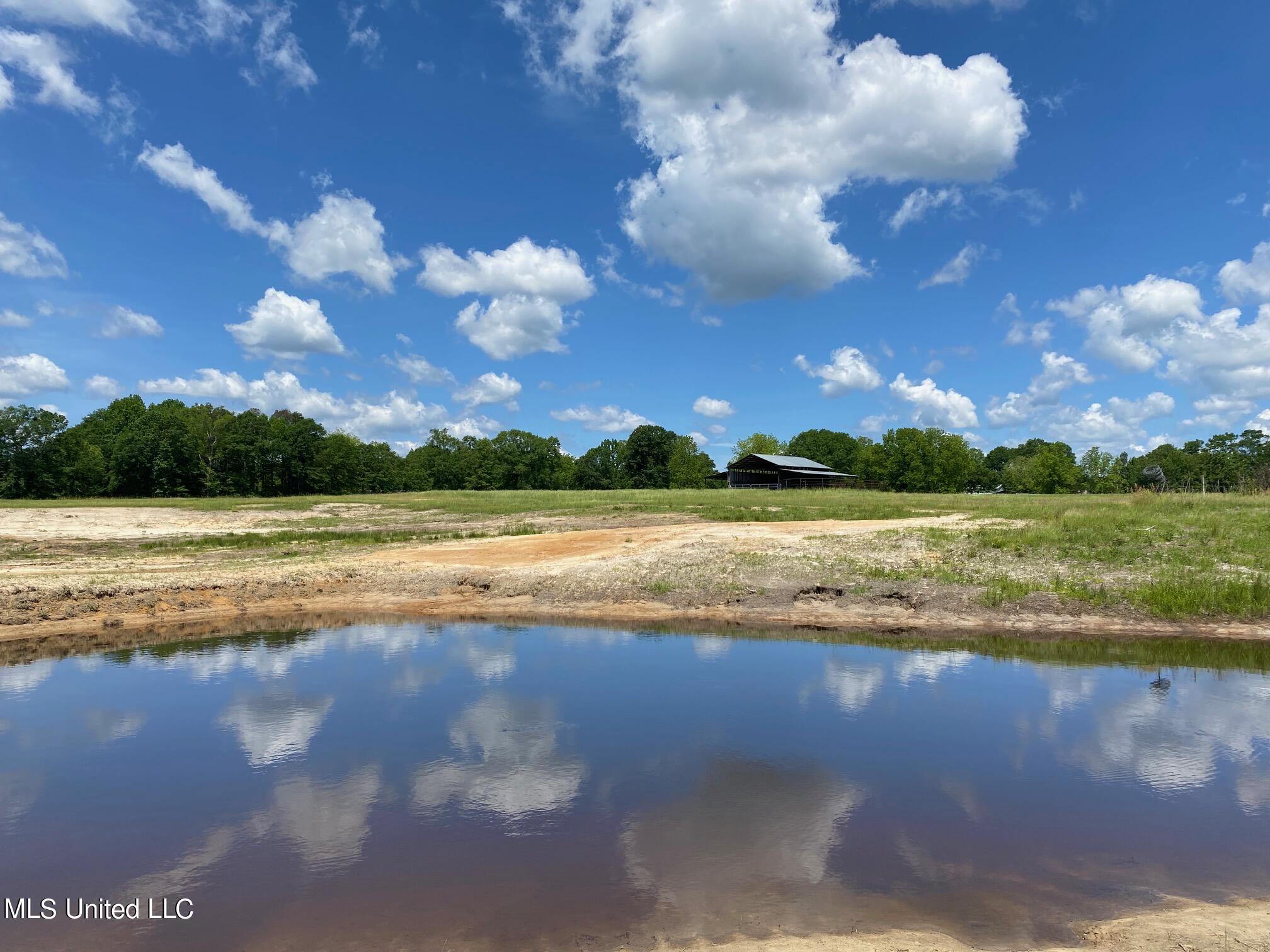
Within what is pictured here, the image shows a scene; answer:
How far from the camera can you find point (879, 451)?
13750 centimetres

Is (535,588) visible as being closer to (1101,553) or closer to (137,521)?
(1101,553)

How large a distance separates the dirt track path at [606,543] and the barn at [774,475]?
6626 cm

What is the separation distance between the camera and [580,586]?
22719mm

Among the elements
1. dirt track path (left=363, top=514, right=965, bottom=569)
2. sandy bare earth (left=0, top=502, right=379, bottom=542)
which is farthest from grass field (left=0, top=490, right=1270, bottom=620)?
sandy bare earth (left=0, top=502, right=379, bottom=542)

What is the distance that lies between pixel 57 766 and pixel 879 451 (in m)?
140

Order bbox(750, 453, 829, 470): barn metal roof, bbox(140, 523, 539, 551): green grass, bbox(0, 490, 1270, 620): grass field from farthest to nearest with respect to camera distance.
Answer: bbox(750, 453, 829, 470): barn metal roof, bbox(140, 523, 539, 551): green grass, bbox(0, 490, 1270, 620): grass field

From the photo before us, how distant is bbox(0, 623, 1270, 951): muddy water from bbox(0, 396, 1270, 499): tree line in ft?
238

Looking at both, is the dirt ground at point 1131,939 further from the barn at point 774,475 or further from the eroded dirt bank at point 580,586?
the barn at point 774,475

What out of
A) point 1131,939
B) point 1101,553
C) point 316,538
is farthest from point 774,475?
point 1131,939

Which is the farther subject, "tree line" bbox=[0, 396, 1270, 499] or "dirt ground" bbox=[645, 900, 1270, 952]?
"tree line" bbox=[0, 396, 1270, 499]

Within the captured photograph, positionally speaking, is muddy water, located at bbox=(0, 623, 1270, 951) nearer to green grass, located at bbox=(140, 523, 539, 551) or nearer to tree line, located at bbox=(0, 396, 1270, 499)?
green grass, located at bbox=(140, 523, 539, 551)

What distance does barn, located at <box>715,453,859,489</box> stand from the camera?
100 meters

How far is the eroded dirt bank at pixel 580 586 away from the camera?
754 inches

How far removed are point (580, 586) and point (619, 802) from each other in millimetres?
14467
